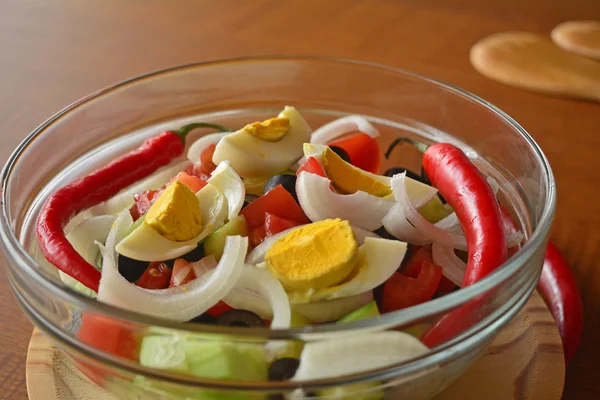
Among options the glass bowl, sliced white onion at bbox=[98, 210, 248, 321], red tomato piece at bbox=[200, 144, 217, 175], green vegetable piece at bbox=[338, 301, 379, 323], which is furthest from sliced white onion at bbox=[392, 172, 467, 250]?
red tomato piece at bbox=[200, 144, 217, 175]

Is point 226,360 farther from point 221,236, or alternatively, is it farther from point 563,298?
point 563,298

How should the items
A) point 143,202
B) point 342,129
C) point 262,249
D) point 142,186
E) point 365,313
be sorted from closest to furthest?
point 365,313 < point 262,249 < point 143,202 < point 142,186 < point 342,129

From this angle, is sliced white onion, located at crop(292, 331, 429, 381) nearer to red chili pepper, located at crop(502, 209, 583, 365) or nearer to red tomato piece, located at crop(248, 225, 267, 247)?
red tomato piece, located at crop(248, 225, 267, 247)

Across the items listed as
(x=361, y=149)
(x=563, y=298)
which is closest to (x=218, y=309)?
(x=361, y=149)

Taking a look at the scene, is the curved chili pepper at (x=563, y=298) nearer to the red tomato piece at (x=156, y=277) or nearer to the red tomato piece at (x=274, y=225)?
the red tomato piece at (x=274, y=225)

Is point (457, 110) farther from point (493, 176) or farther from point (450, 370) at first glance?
point (450, 370)

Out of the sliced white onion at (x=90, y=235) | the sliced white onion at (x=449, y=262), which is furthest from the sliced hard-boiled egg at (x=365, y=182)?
the sliced white onion at (x=90, y=235)

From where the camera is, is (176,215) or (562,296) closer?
(176,215)
